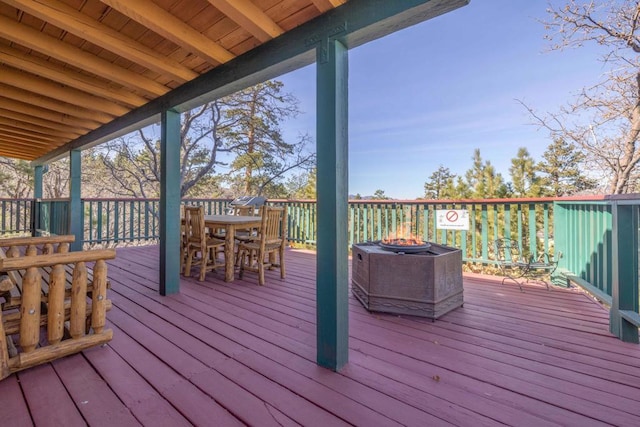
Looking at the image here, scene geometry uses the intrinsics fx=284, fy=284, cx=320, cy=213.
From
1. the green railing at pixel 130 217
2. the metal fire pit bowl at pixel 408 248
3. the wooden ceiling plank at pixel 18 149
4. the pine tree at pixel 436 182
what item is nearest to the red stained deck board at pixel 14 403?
the metal fire pit bowl at pixel 408 248

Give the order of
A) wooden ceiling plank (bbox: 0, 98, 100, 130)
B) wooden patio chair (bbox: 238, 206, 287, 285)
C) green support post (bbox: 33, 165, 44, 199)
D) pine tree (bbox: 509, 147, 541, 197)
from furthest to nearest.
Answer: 1. pine tree (bbox: 509, 147, 541, 197)
2. green support post (bbox: 33, 165, 44, 199)
3. wooden patio chair (bbox: 238, 206, 287, 285)
4. wooden ceiling plank (bbox: 0, 98, 100, 130)

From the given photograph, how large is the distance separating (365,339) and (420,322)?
62cm

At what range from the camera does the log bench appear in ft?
5.45

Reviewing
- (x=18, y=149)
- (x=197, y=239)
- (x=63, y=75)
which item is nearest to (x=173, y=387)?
(x=197, y=239)

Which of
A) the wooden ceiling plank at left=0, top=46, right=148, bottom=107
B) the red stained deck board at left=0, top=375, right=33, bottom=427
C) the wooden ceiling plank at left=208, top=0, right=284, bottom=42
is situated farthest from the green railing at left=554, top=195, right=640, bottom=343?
the wooden ceiling plank at left=0, top=46, right=148, bottom=107

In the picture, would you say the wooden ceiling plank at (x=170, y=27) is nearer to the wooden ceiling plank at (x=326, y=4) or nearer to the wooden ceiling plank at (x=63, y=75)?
the wooden ceiling plank at (x=326, y=4)

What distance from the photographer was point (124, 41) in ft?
6.98

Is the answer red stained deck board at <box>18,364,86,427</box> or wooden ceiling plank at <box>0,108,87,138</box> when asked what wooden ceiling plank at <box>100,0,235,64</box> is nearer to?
red stained deck board at <box>18,364,86,427</box>

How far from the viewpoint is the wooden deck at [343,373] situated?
1325 millimetres

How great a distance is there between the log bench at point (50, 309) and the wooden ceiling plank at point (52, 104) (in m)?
2.22

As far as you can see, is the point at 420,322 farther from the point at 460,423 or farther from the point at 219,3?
the point at 219,3

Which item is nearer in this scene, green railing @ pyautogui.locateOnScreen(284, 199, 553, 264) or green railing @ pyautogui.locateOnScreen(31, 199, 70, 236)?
green railing @ pyautogui.locateOnScreen(284, 199, 553, 264)

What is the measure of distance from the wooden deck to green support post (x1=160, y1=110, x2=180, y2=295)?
0.48 metres

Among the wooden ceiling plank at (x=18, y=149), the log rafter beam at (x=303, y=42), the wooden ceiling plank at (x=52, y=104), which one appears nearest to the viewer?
the log rafter beam at (x=303, y=42)
